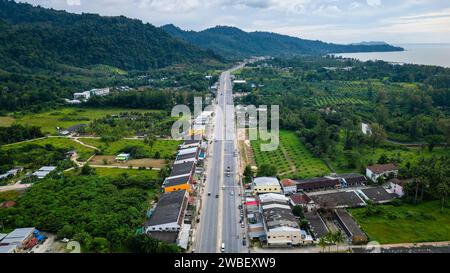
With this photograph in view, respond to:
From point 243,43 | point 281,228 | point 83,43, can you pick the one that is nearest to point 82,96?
point 83,43

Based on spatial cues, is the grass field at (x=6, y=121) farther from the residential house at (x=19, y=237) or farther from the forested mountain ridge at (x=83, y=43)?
the forested mountain ridge at (x=83, y=43)

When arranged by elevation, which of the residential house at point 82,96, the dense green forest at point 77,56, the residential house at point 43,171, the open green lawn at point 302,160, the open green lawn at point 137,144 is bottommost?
the open green lawn at point 302,160

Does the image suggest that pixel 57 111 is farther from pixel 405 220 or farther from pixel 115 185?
pixel 405 220

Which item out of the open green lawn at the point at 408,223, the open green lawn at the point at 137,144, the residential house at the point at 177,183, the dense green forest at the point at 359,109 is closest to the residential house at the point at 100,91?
the dense green forest at the point at 359,109

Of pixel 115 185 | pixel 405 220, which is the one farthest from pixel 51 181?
pixel 405 220

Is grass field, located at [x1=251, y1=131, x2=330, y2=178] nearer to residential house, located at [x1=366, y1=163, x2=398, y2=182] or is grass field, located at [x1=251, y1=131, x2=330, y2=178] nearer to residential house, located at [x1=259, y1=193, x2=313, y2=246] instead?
residential house, located at [x1=366, y1=163, x2=398, y2=182]

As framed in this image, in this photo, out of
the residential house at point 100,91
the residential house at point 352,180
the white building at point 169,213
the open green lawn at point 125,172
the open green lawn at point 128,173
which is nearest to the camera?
the white building at point 169,213
